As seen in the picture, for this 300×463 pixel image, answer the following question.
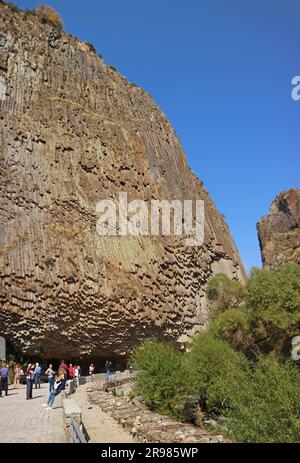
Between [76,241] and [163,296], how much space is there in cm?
733

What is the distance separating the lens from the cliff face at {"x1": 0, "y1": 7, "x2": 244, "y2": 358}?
80.3 feet

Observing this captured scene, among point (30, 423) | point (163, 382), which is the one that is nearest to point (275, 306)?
point (163, 382)

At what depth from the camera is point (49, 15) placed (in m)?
33.4

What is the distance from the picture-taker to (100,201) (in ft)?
95.9

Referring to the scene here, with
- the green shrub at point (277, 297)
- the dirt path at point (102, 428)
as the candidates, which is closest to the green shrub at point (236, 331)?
the green shrub at point (277, 297)

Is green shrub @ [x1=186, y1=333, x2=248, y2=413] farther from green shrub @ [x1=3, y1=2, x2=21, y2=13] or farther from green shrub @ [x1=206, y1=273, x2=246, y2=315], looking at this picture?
green shrub @ [x1=3, y1=2, x2=21, y2=13]

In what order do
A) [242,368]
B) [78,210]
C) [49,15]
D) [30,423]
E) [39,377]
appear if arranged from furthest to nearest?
[49,15]
[78,210]
[39,377]
[242,368]
[30,423]

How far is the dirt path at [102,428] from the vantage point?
964cm

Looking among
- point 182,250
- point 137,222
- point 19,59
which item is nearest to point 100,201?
point 137,222

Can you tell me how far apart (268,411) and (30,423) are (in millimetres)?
6140

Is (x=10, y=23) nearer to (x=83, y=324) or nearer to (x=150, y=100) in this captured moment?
(x=150, y=100)

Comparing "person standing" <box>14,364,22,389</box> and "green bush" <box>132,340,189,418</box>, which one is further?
"person standing" <box>14,364,22,389</box>

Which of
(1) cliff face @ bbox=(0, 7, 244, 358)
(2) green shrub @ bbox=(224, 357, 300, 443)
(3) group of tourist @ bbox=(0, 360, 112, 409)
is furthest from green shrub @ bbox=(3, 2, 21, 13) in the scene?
(2) green shrub @ bbox=(224, 357, 300, 443)

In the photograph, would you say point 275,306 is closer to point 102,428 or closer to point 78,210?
point 78,210
